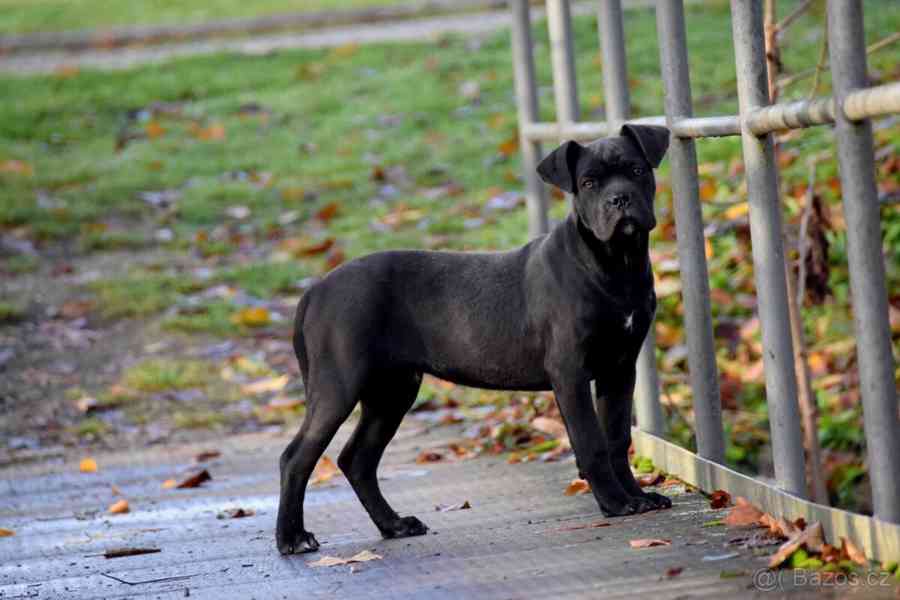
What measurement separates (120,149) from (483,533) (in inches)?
407

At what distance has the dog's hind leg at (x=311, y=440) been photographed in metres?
4.67

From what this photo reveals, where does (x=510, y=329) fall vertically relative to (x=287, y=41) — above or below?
below

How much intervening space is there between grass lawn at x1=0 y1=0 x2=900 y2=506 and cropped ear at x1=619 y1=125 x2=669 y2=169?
2.55m

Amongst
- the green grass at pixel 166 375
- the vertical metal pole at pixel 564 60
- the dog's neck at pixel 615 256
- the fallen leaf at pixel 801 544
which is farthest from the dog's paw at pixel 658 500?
the green grass at pixel 166 375

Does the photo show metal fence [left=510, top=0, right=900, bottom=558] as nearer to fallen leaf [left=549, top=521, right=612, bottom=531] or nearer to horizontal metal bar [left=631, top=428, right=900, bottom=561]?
horizontal metal bar [left=631, top=428, right=900, bottom=561]

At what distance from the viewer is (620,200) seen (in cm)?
447

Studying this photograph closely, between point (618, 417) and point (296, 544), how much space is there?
1.19 metres

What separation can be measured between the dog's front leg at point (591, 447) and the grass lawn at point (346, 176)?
8.12 ft

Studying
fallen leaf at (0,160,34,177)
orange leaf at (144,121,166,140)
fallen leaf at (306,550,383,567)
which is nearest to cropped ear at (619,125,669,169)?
fallen leaf at (306,550,383,567)

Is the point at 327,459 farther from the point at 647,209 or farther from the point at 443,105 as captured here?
the point at 443,105

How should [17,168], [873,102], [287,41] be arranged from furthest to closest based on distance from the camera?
1. [287,41]
2. [17,168]
3. [873,102]

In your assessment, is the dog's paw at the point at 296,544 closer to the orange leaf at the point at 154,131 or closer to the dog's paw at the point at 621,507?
the dog's paw at the point at 621,507

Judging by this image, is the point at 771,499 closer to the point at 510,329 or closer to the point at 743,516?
the point at 743,516

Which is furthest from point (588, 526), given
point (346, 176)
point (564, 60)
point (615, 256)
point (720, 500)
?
point (346, 176)
